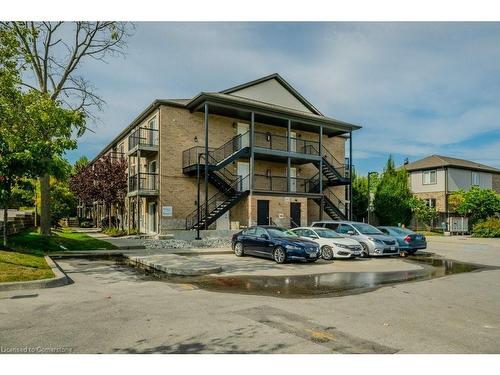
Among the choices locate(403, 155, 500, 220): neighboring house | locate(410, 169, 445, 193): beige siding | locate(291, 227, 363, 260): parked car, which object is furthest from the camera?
locate(410, 169, 445, 193): beige siding

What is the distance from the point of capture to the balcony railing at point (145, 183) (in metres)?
24.8

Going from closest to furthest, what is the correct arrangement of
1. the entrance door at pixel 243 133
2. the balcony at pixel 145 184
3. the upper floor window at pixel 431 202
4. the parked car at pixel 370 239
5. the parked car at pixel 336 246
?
1. the parked car at pixel 336 246
2. the parked car at pixel 370 239
3. the balcony at pixel 145 184
4. the entrance door at pixel 243 133
5. the upper floor window at pixel 431 202

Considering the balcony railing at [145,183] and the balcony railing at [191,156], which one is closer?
the balcony railing at [145,183]

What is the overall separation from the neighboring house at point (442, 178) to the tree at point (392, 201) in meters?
6.82

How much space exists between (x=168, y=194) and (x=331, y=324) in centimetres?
1975

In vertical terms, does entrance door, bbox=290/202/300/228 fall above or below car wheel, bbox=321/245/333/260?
above

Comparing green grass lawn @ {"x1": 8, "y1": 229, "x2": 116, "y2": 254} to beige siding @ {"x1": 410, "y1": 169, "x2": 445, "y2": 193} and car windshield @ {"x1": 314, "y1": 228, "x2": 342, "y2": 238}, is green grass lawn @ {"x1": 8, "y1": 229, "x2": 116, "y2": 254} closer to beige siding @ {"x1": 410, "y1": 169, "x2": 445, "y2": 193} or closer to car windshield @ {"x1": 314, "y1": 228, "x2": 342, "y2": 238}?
car windshield @ {"x1": 314, "y1": 228, "x2": 342, "y2": 238}

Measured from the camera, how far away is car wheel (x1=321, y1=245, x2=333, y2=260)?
15.9 m

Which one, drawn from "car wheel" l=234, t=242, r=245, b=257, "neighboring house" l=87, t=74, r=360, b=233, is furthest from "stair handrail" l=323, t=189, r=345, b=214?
"car wheel" l=234, t=242, r=245, b=257

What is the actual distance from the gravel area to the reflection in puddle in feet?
29.6

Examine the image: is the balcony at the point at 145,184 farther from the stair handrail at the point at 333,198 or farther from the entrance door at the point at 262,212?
the stair handrail at the point at 333,198

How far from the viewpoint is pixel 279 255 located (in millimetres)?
14555

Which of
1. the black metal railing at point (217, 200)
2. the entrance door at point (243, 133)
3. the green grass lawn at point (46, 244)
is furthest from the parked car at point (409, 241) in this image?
the green grass lawn at point (46, 244)

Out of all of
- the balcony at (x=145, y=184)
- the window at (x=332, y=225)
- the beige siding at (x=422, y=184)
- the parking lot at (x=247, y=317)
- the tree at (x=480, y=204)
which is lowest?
the parking lot at (x=247, y=317)
